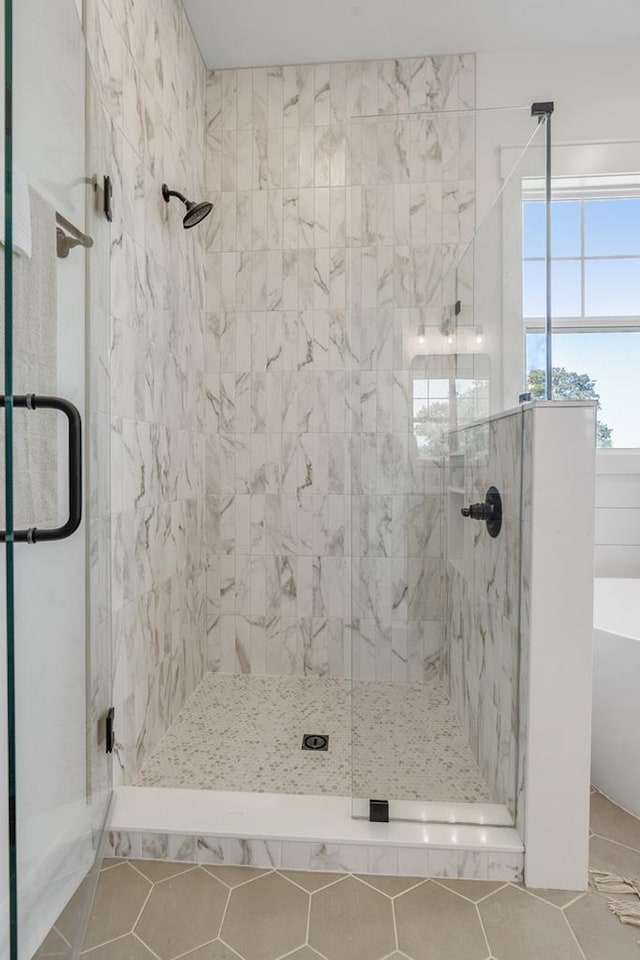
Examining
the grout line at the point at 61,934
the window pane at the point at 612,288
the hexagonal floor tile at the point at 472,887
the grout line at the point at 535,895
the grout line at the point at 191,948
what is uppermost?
the window pane at the point at 612,288

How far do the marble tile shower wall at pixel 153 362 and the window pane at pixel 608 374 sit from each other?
5.73 ft

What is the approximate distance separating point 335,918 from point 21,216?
1.50 metres

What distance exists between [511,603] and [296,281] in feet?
5.76

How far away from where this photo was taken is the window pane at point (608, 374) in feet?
8.23

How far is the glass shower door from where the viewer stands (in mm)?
743

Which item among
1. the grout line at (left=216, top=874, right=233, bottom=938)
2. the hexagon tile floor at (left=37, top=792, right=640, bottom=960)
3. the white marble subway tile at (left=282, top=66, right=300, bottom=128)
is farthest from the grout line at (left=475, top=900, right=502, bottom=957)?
the white marble subway tile at (left=282, top=66, right=300, bottom=128)

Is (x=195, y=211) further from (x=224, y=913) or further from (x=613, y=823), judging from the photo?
(x=613, y=823)

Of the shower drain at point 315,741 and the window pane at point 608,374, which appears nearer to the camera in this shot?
the shower drain at point 315,741

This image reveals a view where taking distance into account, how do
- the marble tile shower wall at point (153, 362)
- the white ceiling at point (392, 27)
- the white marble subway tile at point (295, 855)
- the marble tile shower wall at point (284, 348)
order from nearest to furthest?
the white marble subway tile at point (295, 855), the marble tile shower wall at point (153, 362), the white ceiling at point (392, 27), the marble tile shower wall at point (284, 348)

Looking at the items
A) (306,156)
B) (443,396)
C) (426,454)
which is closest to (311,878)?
(426,454)

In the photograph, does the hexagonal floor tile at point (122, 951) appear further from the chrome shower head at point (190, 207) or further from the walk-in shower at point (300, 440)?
the chrome shower head at point (190, 207)

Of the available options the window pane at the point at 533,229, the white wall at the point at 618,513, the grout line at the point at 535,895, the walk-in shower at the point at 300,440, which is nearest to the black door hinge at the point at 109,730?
the walk-in shower at the point at 300,440

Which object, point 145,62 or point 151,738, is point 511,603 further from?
point 145,62

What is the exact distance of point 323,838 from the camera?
Answer: 1306 millimetres
